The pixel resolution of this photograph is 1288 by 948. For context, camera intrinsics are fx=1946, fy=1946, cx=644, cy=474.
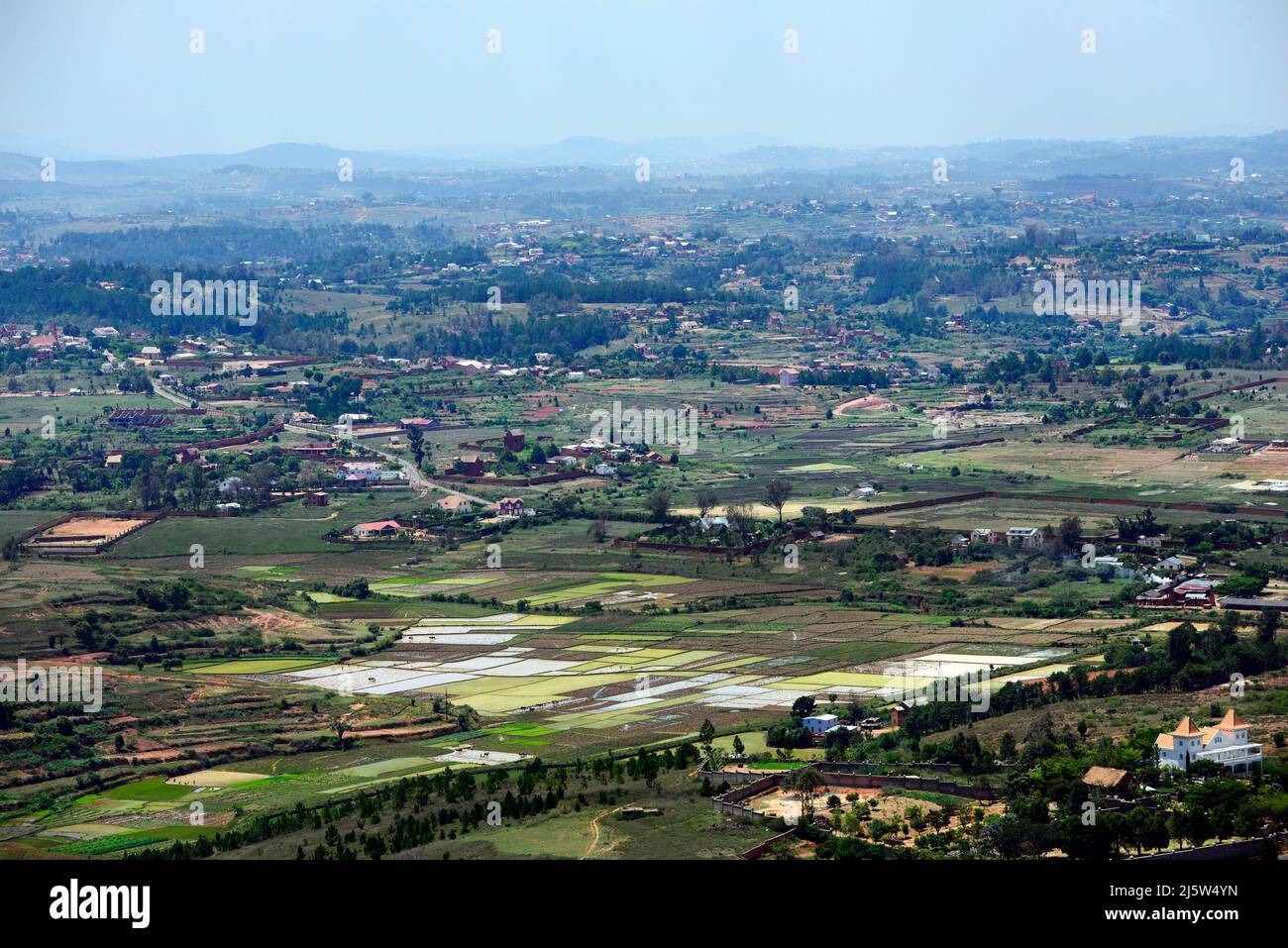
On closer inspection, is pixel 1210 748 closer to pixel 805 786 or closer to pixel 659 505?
pixel 805 786

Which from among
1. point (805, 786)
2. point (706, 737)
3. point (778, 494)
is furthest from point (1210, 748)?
point (778, 494)

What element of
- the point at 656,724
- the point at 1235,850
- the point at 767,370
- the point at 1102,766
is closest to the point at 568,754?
the point at 656,724

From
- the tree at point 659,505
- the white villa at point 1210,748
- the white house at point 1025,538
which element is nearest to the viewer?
the white villa at point 1210,748

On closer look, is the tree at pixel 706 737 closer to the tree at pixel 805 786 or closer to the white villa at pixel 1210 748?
the tree at pixel 805 786

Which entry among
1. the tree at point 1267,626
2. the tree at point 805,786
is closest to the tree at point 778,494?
the tree at point 1267,626

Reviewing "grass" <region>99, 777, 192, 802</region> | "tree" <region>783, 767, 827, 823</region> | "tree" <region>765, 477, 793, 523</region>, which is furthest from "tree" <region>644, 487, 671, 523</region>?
"tree" <region>783, 767, 827, 823</region>
